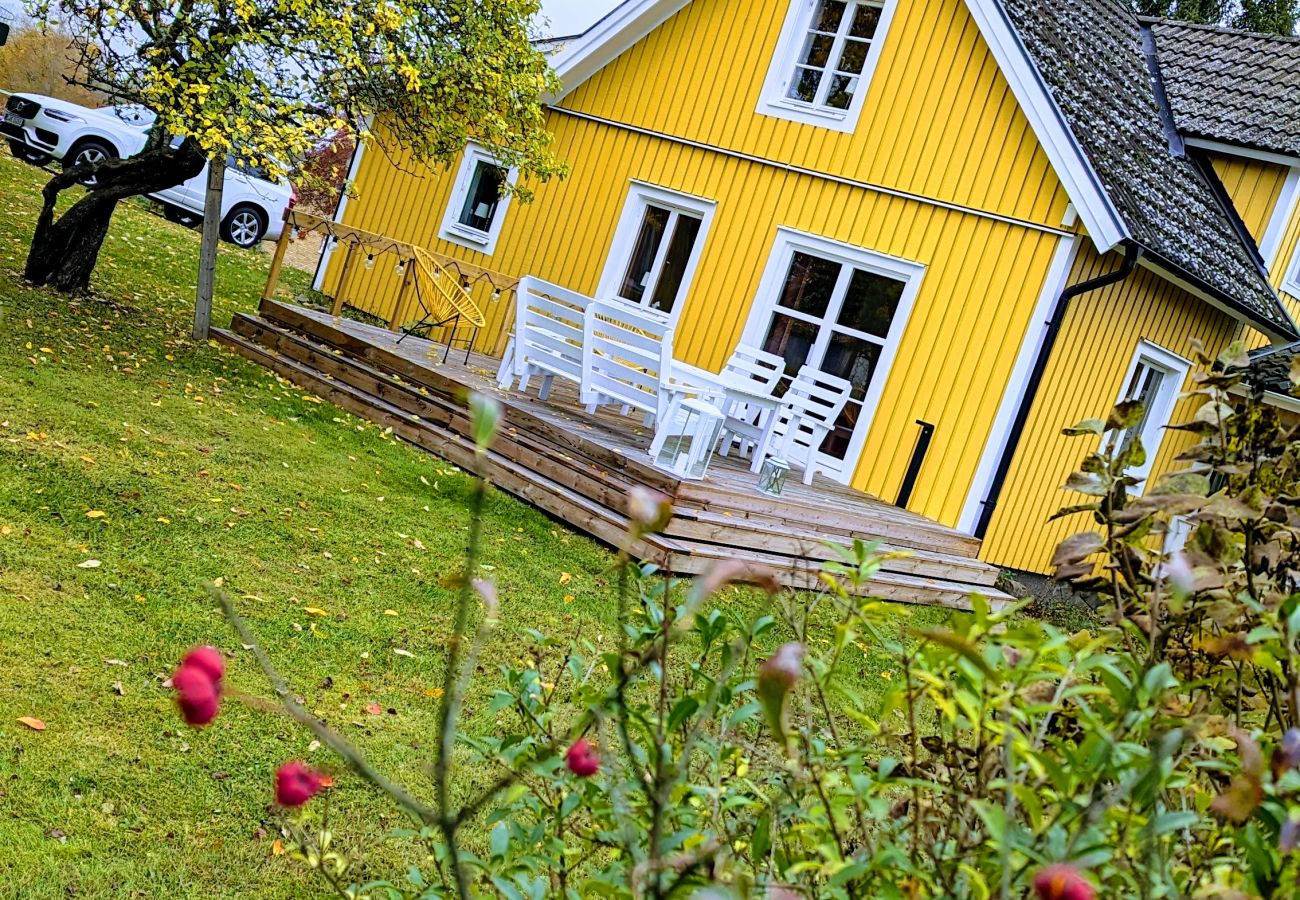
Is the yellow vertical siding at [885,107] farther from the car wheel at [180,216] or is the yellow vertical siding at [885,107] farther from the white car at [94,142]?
the car wheel at [180,216]

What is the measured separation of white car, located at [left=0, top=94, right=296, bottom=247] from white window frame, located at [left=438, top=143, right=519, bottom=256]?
15.2 ft

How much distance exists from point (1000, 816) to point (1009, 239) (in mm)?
9912

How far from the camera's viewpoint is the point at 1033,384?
10227 millimetres

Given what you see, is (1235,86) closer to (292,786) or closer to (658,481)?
(658,481)

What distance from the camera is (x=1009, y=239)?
10320 millimetres

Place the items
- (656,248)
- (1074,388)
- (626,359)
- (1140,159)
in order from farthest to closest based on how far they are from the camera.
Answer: (656,248) → (1140,159) → (1074,388) → (626,359)

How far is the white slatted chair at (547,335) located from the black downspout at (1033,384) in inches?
160

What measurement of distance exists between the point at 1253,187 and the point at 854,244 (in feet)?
18.9

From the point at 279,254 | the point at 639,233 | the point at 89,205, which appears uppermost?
the point at 639,233

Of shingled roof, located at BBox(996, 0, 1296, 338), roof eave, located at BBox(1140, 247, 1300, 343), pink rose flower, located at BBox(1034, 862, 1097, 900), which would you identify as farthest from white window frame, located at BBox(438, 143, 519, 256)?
pink rose flower, located at BBox(1034, 862, 1097, 900)

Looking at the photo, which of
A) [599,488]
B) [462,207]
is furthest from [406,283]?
[462,207]

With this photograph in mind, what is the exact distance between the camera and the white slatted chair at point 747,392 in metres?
9.55

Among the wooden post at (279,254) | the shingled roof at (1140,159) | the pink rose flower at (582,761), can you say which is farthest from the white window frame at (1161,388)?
the pink rose flower at (582,761)

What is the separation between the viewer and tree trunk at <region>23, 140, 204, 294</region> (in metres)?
9.66
